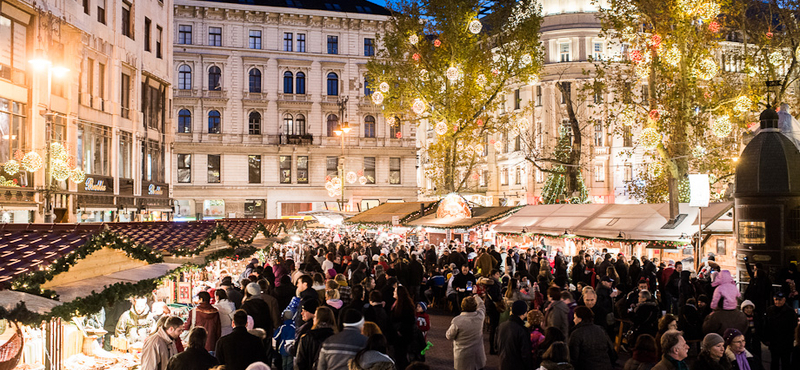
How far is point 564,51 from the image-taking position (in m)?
59.2

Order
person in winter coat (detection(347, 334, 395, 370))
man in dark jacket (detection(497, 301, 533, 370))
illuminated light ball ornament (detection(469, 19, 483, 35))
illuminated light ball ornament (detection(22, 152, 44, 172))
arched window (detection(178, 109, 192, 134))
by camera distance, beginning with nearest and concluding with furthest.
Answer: person in winter coat (detection(347, 334, 395, 370)) < man in dark jacket (detection(497, 301, 533, 370)) < illuminated light ball ornament (detection(22, 152, 44, 172)) < illuminated light ball ornament (detection(469, 19, 483, 35)) < arched window (detection(178, 109, 192, 134))

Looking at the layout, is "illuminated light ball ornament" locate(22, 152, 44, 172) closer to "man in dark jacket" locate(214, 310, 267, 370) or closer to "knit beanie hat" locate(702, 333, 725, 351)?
"man in dark jacket" locate(214, 310, 267, 370)

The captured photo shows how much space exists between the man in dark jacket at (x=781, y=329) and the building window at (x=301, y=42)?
4287 centimetres

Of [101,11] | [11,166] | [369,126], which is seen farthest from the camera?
[369,126]

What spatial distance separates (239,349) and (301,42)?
147 feet

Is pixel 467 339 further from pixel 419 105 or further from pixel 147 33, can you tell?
pixel 147 33

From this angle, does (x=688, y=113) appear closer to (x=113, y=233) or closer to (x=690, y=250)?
(x=690, y=250)

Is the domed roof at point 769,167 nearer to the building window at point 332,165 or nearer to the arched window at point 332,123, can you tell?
the building window at point 332,165

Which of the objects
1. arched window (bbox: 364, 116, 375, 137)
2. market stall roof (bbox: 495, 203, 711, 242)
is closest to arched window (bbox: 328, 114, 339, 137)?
arched window (bbox: 364, 116, 375, 137)

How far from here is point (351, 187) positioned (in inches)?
1996

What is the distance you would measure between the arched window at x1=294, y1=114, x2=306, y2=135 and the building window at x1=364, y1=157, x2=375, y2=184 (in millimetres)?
4945

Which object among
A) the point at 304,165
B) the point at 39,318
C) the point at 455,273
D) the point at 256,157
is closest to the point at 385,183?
the point at 304,165

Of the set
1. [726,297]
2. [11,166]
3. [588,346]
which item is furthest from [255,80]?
[588,346]

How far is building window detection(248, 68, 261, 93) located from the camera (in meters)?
49.3
